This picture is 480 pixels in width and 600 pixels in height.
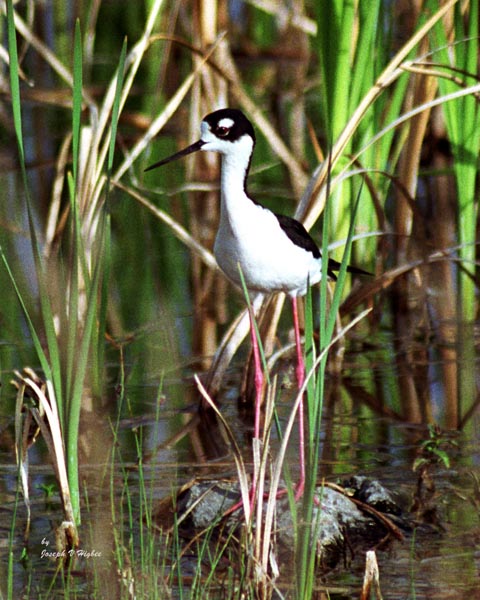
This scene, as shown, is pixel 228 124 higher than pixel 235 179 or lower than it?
higher

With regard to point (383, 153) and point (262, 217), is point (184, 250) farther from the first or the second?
point (262, 217)

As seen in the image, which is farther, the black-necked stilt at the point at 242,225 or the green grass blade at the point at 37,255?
the black-necked stilt at the point at 242,225

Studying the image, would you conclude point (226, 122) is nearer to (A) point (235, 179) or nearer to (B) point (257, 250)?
(A) point (235, 179)

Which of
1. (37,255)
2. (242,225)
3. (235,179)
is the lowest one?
(37,255)

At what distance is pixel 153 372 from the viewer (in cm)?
479

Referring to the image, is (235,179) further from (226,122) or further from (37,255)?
(37,255)

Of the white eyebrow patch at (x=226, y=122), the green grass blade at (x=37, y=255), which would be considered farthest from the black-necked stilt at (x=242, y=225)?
the green grass blade at (x=37, y=255)

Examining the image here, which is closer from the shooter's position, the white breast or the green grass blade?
the green grass blade

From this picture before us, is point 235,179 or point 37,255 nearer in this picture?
point 37,255

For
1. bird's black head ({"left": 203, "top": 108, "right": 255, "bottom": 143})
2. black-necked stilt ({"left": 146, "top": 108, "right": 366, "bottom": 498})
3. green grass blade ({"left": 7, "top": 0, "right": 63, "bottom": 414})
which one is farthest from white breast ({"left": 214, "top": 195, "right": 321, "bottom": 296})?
green grass blade ({"left": 7, "top": 0, "right": 63, "bottom": 414})

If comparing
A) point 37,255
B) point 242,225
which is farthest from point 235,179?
point 37,255

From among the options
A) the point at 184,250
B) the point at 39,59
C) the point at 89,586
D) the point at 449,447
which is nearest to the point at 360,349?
the point at 449,447

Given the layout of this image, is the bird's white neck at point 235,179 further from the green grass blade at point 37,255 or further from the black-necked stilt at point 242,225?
the green grass blade at point 37,255

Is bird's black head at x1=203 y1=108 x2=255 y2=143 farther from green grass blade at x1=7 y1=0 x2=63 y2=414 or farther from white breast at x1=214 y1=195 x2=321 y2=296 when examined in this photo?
green grass blade at x1=7 y1=0 x2=63 y2=414
